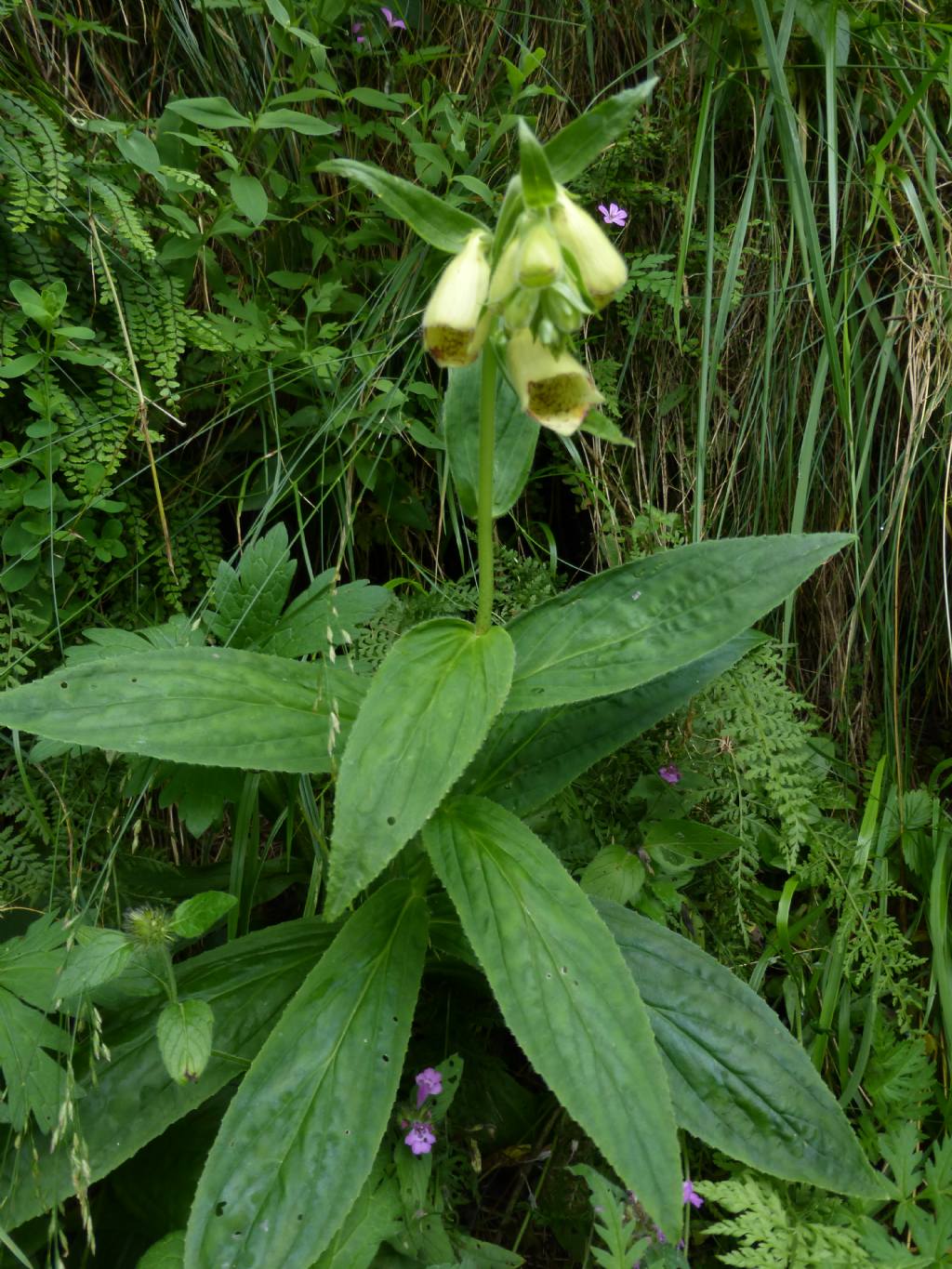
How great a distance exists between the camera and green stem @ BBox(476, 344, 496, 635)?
1.32 m

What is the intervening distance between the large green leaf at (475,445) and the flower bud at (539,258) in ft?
1.27

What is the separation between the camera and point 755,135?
83.5 inches

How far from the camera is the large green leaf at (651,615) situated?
4.64 feet

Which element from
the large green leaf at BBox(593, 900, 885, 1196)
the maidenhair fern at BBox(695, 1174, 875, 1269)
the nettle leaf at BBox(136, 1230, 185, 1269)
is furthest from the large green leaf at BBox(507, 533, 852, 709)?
the nettle leaf at BBox(136, 1230, 185, 1269)

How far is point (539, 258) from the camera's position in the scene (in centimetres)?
110

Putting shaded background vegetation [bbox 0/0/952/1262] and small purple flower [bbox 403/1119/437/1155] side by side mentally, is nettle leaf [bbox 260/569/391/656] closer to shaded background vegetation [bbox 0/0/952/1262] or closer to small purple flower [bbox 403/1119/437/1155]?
shaded background vegetation [bbox 0/0/952/1262]

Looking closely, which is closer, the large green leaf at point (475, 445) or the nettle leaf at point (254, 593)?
the large green leaf at point (475, 445)

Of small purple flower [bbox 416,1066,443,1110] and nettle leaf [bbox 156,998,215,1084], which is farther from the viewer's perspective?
small purple flower [bbox 416,1066,443,1110]

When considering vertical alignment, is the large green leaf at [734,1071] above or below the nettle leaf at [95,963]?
below

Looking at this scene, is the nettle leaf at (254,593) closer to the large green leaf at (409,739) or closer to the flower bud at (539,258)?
the large green leaf at (409,739)

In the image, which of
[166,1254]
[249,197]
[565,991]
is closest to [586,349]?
[249,197]

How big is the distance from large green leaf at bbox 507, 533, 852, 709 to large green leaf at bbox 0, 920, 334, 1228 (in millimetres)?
514

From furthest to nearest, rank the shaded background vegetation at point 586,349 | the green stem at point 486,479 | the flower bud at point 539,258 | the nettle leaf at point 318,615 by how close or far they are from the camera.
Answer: the shaded background vegetation at point 586,349
the nettle leaf at point 318,615
the green stem at point 486,479
the flower bud at point 539,258

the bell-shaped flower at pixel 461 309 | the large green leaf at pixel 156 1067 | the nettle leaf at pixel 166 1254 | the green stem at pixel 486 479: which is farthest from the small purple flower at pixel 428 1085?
the bell-shaped flower at pixel 461 309
